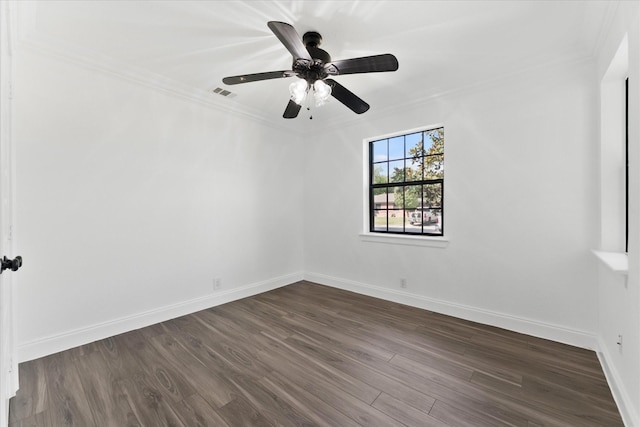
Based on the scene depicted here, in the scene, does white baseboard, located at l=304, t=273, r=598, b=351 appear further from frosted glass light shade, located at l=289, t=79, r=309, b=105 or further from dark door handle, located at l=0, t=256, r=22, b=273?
dark door handle, located at l=0, t=256, r=22, b=273

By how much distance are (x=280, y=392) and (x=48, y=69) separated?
306 cm

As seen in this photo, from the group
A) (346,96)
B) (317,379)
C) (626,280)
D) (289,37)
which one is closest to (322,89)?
(346,96)

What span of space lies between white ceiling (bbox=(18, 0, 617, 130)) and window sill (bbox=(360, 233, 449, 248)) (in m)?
1.66

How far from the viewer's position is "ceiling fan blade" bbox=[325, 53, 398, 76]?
181cm

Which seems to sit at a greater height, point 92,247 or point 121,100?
point 121,100

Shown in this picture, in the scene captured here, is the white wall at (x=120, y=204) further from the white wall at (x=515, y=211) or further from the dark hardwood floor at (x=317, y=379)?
the white wall at (x=515, y=211)

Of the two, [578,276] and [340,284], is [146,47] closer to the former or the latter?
[340,284]

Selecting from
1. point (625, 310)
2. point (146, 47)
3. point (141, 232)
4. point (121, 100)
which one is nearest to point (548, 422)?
point (625, 310)

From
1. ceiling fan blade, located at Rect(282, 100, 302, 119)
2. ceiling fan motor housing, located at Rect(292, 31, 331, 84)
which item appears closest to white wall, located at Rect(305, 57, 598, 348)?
ceiling fan blade, located at Rect(282, 100, 302, 119)

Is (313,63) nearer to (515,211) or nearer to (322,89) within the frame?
(322,89)

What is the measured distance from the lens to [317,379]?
6.31ft

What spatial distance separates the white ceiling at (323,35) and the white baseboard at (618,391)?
2.30 meters

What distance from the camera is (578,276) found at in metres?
2.35

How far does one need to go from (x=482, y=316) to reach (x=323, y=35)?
9.77 feet
